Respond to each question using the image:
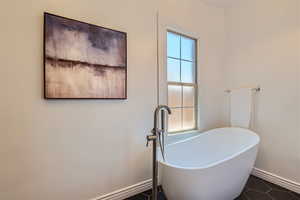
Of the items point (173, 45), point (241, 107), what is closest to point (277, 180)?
point (241, 107)

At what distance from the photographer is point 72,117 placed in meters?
1.60

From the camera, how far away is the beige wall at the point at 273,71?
2.08 meters

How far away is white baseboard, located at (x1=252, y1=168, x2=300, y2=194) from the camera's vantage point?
6.72 ft

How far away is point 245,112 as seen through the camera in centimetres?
250

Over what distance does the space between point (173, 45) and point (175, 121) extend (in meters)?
1.16

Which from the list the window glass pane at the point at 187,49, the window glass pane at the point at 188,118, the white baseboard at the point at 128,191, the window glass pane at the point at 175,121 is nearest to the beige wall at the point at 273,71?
the window glass pane at the point at 187,49

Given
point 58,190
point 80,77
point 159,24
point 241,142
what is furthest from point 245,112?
point 58,190

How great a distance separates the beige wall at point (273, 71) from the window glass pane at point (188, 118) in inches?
36.4

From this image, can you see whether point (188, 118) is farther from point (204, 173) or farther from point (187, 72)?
point (204, 173)

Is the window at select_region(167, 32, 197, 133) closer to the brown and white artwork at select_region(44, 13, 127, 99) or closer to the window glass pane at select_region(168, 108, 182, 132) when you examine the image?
the window glass pane at select_region(168, 108, 182, 132)

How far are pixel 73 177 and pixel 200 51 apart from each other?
247cm

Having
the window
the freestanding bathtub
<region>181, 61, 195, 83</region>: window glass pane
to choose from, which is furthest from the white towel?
<region>181, 61, 195, 83</region>: window glass pane

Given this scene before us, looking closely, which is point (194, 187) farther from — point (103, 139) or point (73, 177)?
point (73, 177)

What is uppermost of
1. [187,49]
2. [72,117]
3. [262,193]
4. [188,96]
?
[187,49]
